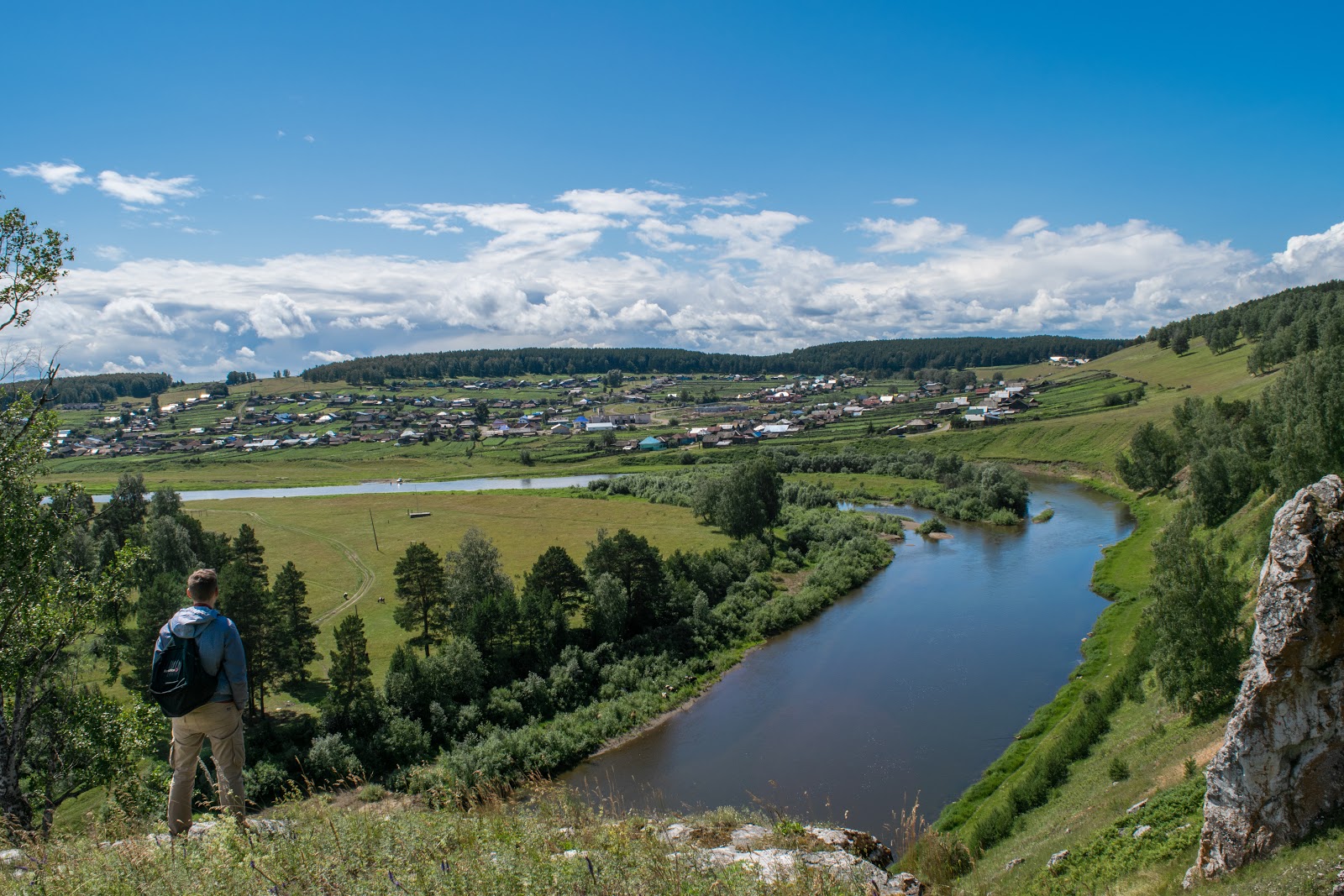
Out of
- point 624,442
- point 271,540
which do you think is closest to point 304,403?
point 624,442

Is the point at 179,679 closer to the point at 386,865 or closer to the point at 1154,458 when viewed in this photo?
the point at 386,865

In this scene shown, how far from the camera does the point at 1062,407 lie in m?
112

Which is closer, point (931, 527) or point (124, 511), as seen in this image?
point (124, 511)

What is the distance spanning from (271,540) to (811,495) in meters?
49.3

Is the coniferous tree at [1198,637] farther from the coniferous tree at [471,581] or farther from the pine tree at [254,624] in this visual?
the pine tree at [254,624]

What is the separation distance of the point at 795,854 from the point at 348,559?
173 feet

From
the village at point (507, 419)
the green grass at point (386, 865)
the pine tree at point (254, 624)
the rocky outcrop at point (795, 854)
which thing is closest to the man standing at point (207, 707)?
the green grass at point (386, 865)

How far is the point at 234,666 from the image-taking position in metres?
7.23

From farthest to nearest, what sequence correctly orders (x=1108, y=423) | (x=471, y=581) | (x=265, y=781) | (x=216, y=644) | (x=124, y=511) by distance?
(x=1108, y=423) → (x=124, y=511) → (x=471, y=581) → (x=265, y=781) → (x=216, y=644)

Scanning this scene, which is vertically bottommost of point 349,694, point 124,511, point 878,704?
point 878,704

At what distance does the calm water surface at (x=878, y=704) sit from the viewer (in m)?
23.4

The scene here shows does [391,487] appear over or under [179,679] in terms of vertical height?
under

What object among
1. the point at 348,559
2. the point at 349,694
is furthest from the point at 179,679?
the point at 348,559

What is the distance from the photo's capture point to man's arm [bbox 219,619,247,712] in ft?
23.6
